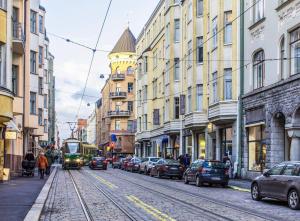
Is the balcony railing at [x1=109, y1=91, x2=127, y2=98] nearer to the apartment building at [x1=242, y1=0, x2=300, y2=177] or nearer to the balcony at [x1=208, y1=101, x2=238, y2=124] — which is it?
the balcony at [x1=208, y1=101, x2=238, y2=124]

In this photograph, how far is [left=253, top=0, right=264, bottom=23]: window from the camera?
32919 millimetres

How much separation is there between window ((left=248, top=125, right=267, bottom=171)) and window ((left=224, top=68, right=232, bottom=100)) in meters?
3.56

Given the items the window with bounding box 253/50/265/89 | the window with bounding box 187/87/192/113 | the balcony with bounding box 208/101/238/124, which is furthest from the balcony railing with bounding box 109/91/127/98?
the window with bounding box 253/50/265/89

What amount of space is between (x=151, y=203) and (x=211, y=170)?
11.2 metres

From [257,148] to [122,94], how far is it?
7416 centimetres

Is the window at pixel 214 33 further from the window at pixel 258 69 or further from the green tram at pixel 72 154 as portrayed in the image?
the green tram at pixel 72 154

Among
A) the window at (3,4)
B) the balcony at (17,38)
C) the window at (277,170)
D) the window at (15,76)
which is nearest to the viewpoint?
the window at (277,170)

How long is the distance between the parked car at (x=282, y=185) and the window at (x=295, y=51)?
9.05m

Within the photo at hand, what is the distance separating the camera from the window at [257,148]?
3266cm

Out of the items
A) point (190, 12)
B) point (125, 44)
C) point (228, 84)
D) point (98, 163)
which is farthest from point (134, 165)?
point (125, 44)

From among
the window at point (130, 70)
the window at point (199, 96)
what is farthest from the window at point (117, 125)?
the window at point (199, 96)

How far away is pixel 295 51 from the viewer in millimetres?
28266

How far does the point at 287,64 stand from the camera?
94.4ft

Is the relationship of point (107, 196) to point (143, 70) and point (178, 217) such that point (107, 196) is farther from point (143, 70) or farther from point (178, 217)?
A: point (143, 70)
